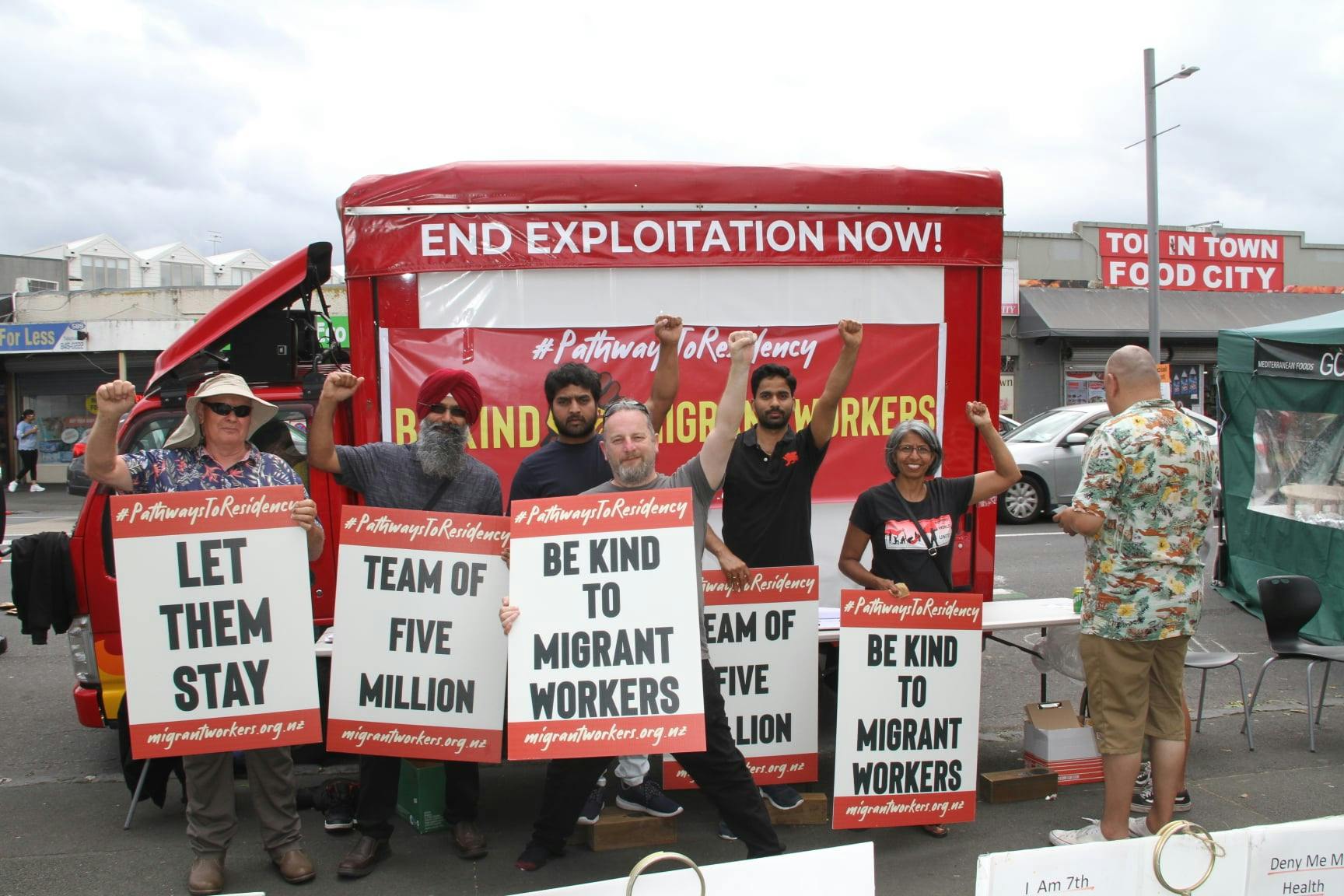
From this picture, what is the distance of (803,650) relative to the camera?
438 centimetres

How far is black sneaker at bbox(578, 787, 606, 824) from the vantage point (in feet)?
13.7

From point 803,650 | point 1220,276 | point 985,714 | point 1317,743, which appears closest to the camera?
point 803,650

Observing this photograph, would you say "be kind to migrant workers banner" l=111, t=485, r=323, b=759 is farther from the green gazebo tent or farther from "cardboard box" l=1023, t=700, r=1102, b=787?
the green gazebo tent

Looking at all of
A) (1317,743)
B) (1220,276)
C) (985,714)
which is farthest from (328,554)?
(1220,276)

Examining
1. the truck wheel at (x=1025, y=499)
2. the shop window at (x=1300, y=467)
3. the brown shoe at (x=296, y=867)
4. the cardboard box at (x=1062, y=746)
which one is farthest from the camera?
the truck wheel at (x=1025, y=499)

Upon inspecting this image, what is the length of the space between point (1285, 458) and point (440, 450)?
23.6 ft

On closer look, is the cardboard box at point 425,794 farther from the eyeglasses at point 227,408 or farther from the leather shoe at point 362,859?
the eyeglasses at point 227,408

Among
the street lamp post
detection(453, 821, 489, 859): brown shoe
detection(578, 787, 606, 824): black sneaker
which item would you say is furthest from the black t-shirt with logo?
the street lamp post

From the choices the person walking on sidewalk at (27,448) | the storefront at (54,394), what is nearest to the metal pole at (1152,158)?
the storefront at (54,394)

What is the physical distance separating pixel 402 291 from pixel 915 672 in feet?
9.05

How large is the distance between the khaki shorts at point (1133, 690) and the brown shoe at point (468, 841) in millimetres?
2454

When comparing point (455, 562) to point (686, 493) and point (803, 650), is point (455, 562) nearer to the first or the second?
point (686, 493)

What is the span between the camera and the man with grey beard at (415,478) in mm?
3889

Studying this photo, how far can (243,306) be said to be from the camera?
15.8 feet
